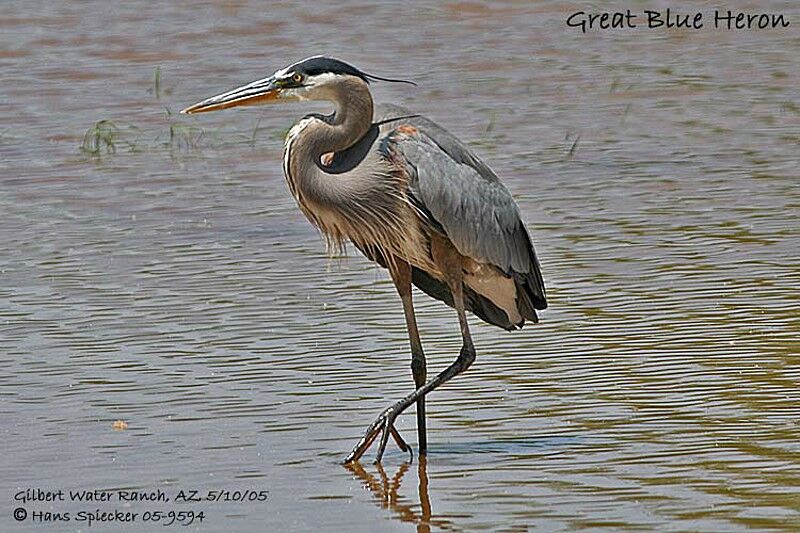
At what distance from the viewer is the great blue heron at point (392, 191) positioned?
20.6 ft

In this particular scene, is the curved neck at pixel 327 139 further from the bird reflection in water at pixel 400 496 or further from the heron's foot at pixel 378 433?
the bird reflection in water at pixel 400 496

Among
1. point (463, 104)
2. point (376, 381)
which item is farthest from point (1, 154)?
point (376, 381)

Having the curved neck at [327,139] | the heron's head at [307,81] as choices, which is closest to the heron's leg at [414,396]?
the curved neck at [327,139]

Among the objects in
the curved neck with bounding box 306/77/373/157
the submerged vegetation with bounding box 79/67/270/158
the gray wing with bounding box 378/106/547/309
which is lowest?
the submerged vegetation with bounding box 79/67/270/158

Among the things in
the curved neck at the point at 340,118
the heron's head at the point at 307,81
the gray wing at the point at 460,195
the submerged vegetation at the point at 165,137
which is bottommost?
the submerged vegetation at the point at 165,137

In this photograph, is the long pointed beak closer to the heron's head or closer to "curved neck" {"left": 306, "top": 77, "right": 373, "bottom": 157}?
the heron's head

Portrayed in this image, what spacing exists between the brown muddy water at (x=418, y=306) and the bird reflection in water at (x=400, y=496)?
0.7 inches

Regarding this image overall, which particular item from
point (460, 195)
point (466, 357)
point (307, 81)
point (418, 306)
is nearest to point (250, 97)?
point (307, 81)

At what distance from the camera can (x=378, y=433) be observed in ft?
20.8

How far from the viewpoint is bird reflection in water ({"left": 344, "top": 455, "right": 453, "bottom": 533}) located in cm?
559

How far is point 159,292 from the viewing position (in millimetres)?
8430

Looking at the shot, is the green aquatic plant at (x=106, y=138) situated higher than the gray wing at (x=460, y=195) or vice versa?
the gray wing at (x=460, y=195)

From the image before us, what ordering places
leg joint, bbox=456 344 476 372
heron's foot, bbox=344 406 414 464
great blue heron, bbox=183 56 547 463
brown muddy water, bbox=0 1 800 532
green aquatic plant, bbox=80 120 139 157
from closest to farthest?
brown muddy water, bbox=0 1 800 532 < heron's foot, bbox=344 406 414 464 < great blue heron, bbox=183 56 547 463 < leg joint, bbox=456 344 476 372 < green aquatic plant, bbox=80 120 139 157

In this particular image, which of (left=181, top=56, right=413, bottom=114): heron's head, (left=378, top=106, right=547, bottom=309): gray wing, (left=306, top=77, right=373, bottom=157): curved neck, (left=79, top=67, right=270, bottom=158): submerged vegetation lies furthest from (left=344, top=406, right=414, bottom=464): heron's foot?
(left=79, top=67, right=270, bottom=158): submerged vegetation
